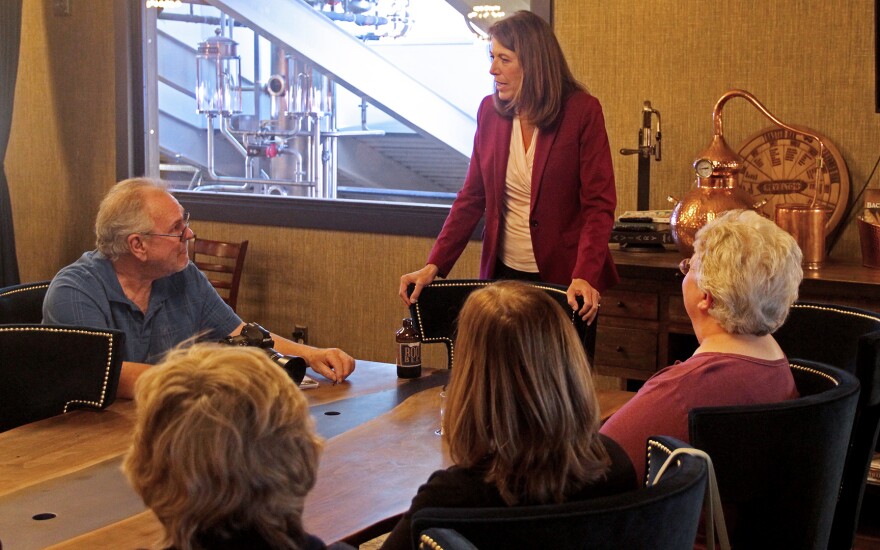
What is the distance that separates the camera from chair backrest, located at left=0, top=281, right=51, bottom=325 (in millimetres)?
2725

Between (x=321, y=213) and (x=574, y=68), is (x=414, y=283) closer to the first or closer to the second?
(x=574, y=68)

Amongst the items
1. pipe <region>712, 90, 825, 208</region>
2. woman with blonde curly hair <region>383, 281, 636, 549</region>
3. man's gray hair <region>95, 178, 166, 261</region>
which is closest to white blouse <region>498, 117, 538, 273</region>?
pipe <region>712, 90, 825, 208</region>

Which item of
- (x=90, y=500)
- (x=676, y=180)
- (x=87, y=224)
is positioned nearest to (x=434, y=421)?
(x=90, y=500)

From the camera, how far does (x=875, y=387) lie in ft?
6.45

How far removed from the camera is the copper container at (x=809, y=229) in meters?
3.39

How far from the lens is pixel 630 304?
11.6 feet

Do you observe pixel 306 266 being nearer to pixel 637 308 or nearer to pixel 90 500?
pixel 637 308

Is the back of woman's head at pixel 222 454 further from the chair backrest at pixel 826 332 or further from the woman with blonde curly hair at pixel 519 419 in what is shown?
the chair backrest at pixel 826 332

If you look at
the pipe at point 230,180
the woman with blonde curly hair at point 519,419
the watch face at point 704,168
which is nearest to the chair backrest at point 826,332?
the watch face at point 704,168

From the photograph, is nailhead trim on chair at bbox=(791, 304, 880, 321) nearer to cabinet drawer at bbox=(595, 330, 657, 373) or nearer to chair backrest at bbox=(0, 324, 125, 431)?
cabinet drawer at bbox=(595, 330, 657, 373)

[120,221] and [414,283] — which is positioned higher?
[120,221]

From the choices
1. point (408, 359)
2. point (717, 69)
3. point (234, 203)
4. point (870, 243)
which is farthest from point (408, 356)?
point (234, 203)

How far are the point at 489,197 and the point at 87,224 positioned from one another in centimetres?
305

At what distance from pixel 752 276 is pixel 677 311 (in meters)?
1.47
